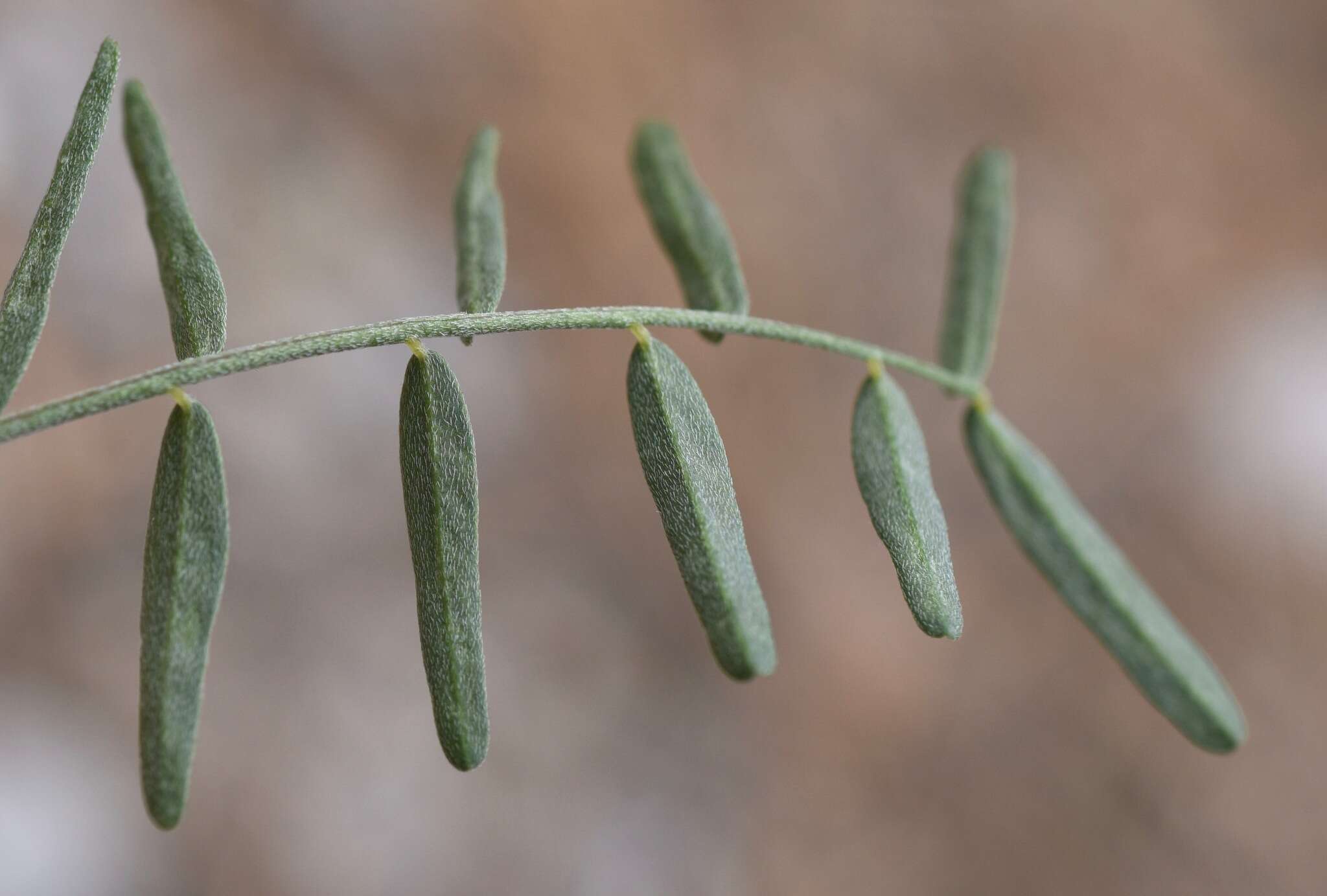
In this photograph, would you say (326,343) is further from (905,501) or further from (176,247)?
(905,501)

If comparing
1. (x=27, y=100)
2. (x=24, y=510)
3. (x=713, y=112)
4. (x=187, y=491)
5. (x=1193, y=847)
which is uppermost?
(x=27, y=100)

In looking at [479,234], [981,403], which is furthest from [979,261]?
[479,234]

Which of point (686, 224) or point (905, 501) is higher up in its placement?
point (686, 224)

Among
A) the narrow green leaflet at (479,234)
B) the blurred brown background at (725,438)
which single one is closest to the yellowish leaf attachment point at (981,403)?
the narrow green leaflet at (479,234)

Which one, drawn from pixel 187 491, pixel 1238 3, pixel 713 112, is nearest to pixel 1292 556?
pixel 1238 3

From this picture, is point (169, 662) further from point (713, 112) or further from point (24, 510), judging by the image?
point (713, 112)

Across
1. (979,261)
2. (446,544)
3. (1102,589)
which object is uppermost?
(979,261)

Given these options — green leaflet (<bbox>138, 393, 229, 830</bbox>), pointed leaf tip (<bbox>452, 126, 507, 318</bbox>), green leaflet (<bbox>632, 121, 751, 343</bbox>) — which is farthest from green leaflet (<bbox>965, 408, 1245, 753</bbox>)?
green leaflet (<bbox>138, 393, 229, 830</bbox>)

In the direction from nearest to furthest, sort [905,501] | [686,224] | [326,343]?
[326,343], [905,501], [686,224]
